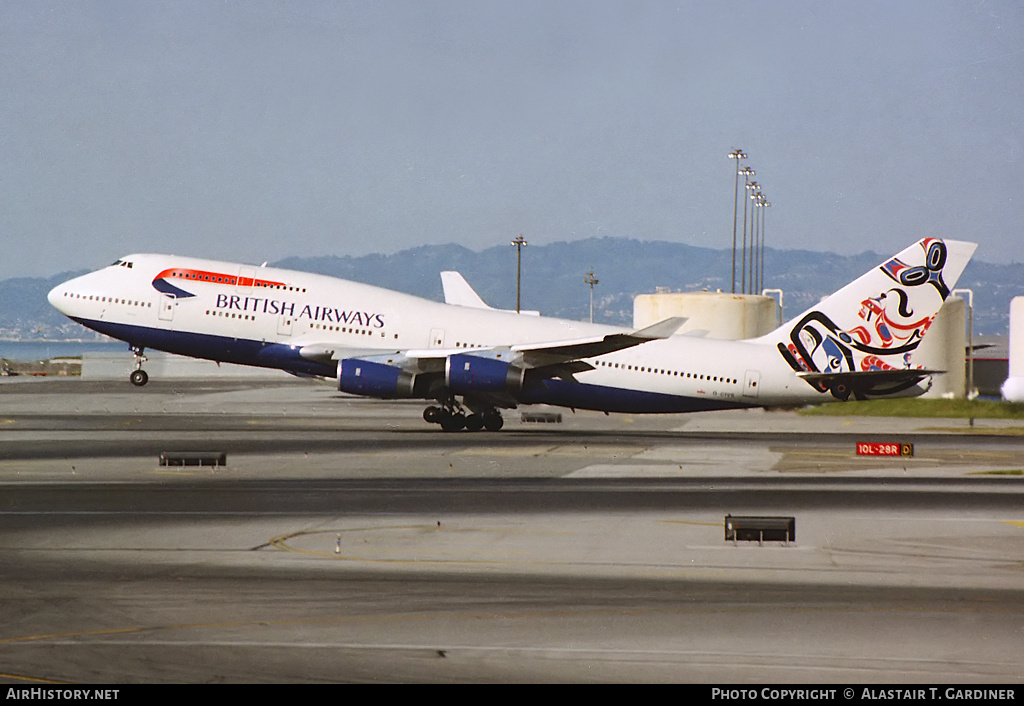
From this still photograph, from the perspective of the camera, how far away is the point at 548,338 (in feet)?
150

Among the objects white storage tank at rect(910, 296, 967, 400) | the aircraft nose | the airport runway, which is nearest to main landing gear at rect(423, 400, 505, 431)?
the airport runway

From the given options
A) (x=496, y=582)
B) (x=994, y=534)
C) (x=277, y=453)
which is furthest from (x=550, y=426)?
(x=496, y=582)

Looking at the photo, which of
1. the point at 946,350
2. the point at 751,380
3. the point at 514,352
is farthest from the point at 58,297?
→ the point at 946,350

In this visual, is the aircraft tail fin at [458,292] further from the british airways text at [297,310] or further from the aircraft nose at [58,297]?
the aircraft nose at [58,297]

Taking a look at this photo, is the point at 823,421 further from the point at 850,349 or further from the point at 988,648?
the point at 988,648

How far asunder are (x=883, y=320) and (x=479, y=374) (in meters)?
17.1

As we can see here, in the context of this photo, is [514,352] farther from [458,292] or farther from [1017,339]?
[1017,339]

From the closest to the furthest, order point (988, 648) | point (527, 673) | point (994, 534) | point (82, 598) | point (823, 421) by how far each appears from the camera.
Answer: point (527, 673) < point (988, 648) < point (82, 598) < point (994, 534) < point (823, 421)

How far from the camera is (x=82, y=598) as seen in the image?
1483 centimetres

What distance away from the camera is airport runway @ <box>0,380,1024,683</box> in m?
12.1

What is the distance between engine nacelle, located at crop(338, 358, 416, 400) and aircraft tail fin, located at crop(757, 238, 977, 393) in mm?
15782

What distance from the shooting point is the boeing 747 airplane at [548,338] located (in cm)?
4516

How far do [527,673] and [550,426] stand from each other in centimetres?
3913

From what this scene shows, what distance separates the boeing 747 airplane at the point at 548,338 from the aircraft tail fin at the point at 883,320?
4 cm
